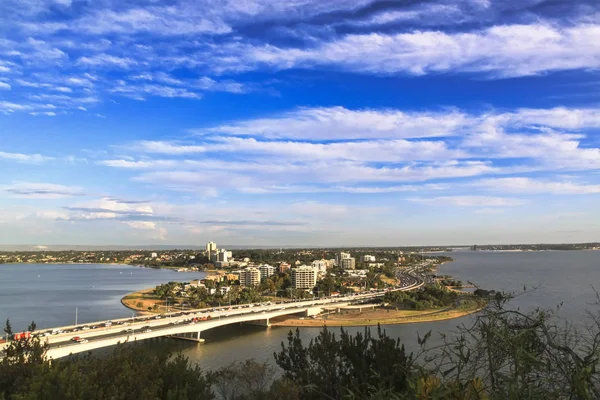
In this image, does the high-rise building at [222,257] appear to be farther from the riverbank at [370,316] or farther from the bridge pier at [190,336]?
the bridge pier at [190,336]

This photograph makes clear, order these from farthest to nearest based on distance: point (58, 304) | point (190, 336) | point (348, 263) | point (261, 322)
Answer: point (348, 263) < point (58, 304) < point (261, 322) < point (190, 336)

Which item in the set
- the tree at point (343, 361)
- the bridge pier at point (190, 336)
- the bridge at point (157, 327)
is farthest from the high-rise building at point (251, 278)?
the tree at point (343, 361)

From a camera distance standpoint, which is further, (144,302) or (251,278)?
(251,278)

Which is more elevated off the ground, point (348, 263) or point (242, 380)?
point (242, 380)

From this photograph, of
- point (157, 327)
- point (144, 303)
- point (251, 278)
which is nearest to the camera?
point (157, 327)

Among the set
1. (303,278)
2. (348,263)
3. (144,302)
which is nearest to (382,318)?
(144,302)

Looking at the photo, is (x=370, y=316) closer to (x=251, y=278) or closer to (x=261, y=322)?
(x=261, y=322)

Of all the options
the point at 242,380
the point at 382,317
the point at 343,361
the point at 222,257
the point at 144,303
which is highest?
the point at 343,361

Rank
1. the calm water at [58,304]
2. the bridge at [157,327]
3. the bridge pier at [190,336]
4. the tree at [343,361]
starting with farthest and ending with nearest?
the calm water at [58,304] → the bridge pier at [190,336] → the bridge at [157,327] → the tree at [343,361]

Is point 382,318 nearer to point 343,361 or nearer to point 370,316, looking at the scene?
point 370,316
